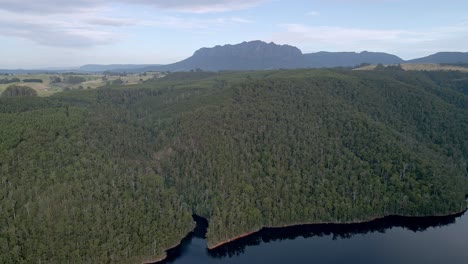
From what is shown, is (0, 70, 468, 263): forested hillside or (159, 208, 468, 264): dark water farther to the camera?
(159, 208, 468, 264): dark water

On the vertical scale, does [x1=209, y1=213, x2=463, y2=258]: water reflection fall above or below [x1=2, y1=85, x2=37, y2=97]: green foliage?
below

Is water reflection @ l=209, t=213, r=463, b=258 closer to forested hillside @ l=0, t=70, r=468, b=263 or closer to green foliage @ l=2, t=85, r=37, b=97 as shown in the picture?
forested hillside @ l=0, t=70, r=468, b=263

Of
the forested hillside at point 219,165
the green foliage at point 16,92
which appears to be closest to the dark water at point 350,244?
the forested hillside at point 219,165

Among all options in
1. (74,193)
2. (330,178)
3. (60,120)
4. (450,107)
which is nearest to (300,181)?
(330,178)

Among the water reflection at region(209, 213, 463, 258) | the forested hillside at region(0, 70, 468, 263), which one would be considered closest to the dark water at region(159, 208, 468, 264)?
the water reflection at region(209, 213, 463, 258)

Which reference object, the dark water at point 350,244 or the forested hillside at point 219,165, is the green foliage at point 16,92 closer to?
the forested hillside at point 219,165

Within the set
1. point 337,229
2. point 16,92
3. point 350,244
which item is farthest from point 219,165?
point 16,92

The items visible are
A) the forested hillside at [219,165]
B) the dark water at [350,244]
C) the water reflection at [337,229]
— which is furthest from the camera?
the water reflection at [337,229]

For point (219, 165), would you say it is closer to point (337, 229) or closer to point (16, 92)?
point (337, 229)
